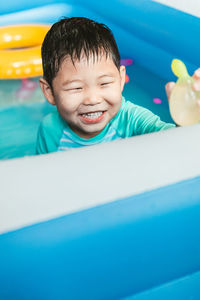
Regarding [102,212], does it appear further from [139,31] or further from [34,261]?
[139,31]

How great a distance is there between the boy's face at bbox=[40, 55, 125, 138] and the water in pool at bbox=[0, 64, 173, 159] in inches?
27.2

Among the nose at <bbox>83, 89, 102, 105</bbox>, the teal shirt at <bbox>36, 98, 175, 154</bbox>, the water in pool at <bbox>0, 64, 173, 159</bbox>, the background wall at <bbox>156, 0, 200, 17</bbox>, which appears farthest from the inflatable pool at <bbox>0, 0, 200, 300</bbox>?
the background wall at <bbox>156, 0, 200, 17</bbox>

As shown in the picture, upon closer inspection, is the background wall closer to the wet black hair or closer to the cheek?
the wet black hair

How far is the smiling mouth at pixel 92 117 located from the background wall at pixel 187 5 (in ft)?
3.52

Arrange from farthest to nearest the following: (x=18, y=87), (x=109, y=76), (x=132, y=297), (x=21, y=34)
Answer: (x=21, y=34)
(x=18, y=87)
(x=109, y=76)
(x=132, y=297)

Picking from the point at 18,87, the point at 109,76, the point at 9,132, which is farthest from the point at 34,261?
the point at 18,87

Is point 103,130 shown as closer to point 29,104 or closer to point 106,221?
point 106,221

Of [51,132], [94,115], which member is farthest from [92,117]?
[51,132]

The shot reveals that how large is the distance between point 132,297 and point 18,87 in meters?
1.51

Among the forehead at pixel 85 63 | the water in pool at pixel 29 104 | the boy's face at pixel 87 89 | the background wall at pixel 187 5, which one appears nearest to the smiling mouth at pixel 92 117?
the boy's face at pixel 87 89

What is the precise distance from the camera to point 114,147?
0.77 m

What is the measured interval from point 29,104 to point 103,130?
84 cm

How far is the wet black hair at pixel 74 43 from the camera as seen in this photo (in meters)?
1.02

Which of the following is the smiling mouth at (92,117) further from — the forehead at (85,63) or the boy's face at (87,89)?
the forehead at (85,63)
